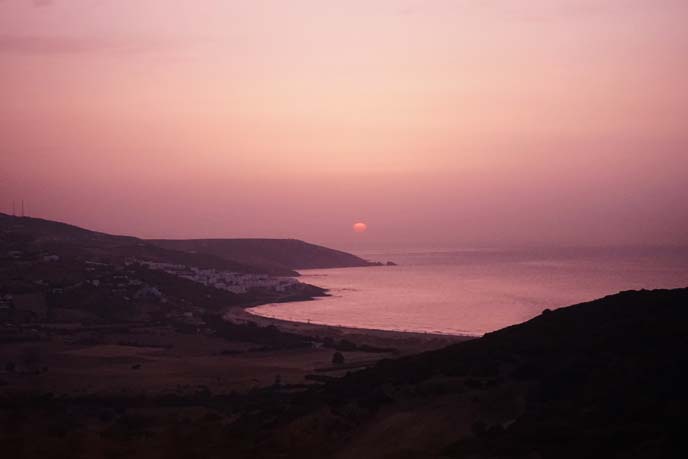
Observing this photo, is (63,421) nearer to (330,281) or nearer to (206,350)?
(206,350)

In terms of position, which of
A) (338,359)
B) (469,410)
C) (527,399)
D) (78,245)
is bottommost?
(338,359)

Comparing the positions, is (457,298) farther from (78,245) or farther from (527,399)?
(527,399)

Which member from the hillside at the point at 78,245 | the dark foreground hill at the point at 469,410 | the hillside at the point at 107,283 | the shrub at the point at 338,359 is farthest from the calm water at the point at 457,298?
the dark foreground hill at the point at 469,410

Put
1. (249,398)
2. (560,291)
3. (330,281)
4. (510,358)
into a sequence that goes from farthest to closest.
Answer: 1. (330,281)
2. (560,291)
3. (249,398)
4. (510,358)

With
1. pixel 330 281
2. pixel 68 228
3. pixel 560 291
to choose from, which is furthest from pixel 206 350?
pixel 68 228

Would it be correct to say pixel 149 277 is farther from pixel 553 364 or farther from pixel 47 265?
pixel 553 364

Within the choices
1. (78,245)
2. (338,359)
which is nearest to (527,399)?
(338,359)

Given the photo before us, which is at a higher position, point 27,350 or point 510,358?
point 510,358

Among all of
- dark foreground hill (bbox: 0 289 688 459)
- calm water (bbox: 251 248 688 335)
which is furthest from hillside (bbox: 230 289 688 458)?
calm water (bbox: 251 248 688 335)

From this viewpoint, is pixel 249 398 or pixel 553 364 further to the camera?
pixel 249 398

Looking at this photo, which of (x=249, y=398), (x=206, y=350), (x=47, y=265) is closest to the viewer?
(x=249, y=398)

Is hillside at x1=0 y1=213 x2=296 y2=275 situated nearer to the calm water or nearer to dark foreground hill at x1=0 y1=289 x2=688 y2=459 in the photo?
the calm water
